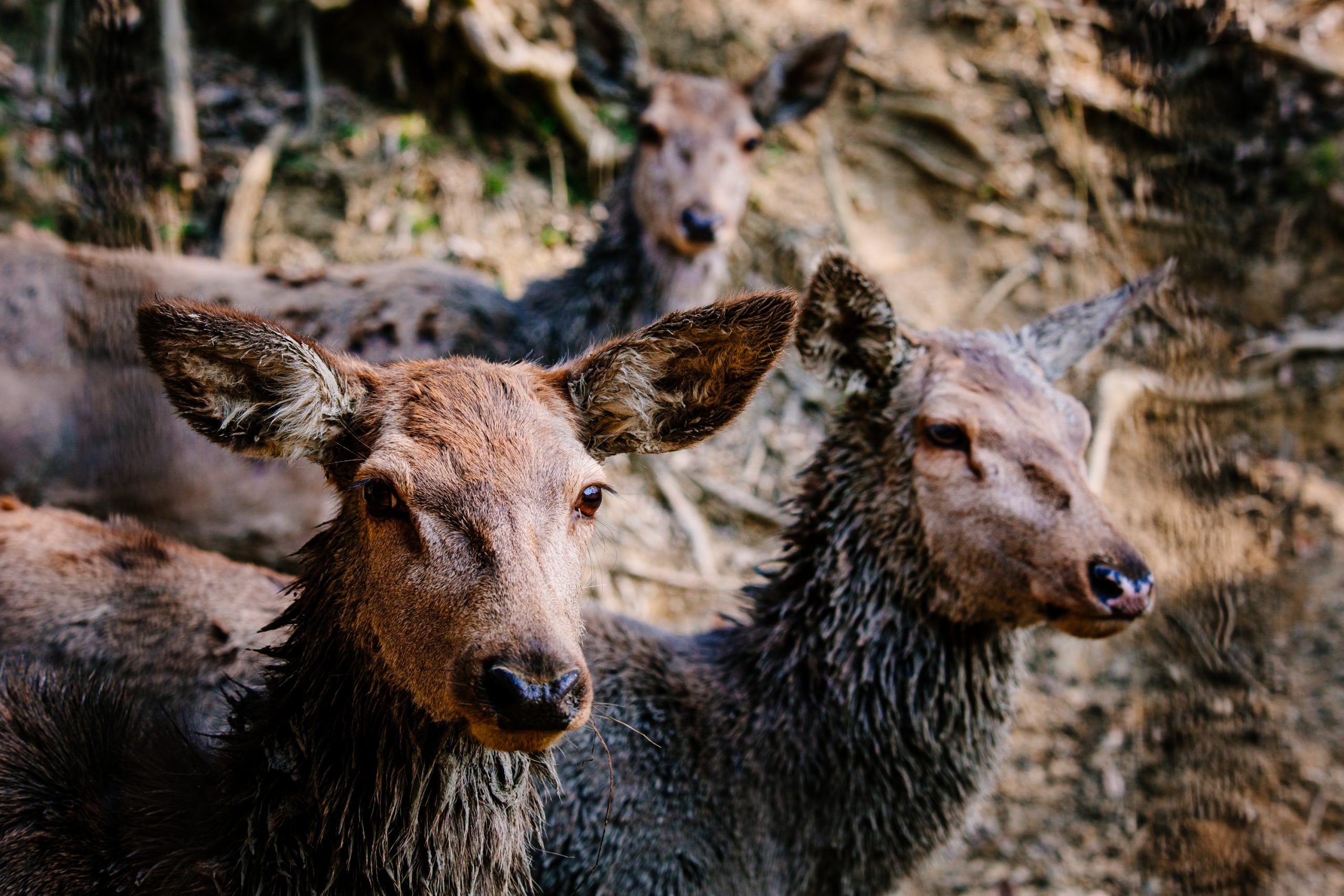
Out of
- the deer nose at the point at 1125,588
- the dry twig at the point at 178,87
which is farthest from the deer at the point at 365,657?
the dry twig at the point at 178,87

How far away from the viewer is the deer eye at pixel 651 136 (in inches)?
266

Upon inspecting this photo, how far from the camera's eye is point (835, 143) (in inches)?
409

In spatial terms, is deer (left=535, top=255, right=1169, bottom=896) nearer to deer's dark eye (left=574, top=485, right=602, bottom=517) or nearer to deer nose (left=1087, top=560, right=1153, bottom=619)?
deer nose (left=1087, top=560, right=1153, bottom=619)

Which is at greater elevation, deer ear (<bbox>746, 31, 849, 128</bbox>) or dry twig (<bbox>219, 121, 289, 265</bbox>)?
deer ear (<bbox>746, 31, 849, 128</bbox>)

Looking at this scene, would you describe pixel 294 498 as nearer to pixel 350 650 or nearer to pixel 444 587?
pixel 350 650

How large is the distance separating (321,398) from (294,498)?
10.6 ft

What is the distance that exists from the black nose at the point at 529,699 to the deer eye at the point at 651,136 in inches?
205

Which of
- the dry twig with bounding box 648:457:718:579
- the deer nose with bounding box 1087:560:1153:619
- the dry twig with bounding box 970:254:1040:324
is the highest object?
the deer nose with bounding box 1087:560:1153:619

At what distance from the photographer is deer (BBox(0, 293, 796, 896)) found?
253cm

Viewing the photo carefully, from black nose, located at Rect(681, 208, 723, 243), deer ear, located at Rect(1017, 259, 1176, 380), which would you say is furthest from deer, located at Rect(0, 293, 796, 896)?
black nose, located at Rect(681, 208, 723, 243)

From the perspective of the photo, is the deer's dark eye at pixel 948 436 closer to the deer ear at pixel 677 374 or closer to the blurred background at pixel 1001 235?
the deer ear at pixel 677 374

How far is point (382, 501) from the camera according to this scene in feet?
8.80

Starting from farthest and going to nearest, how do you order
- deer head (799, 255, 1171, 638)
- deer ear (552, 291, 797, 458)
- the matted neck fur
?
the matted neck fur
deer head (799, 255, 1171, 638)
deer ear (552, 291, 797, 458)

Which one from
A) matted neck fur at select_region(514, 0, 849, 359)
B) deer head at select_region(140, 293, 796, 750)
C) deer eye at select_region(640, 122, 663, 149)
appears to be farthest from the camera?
deer eye at select_region(640, 122, 663, 149)
